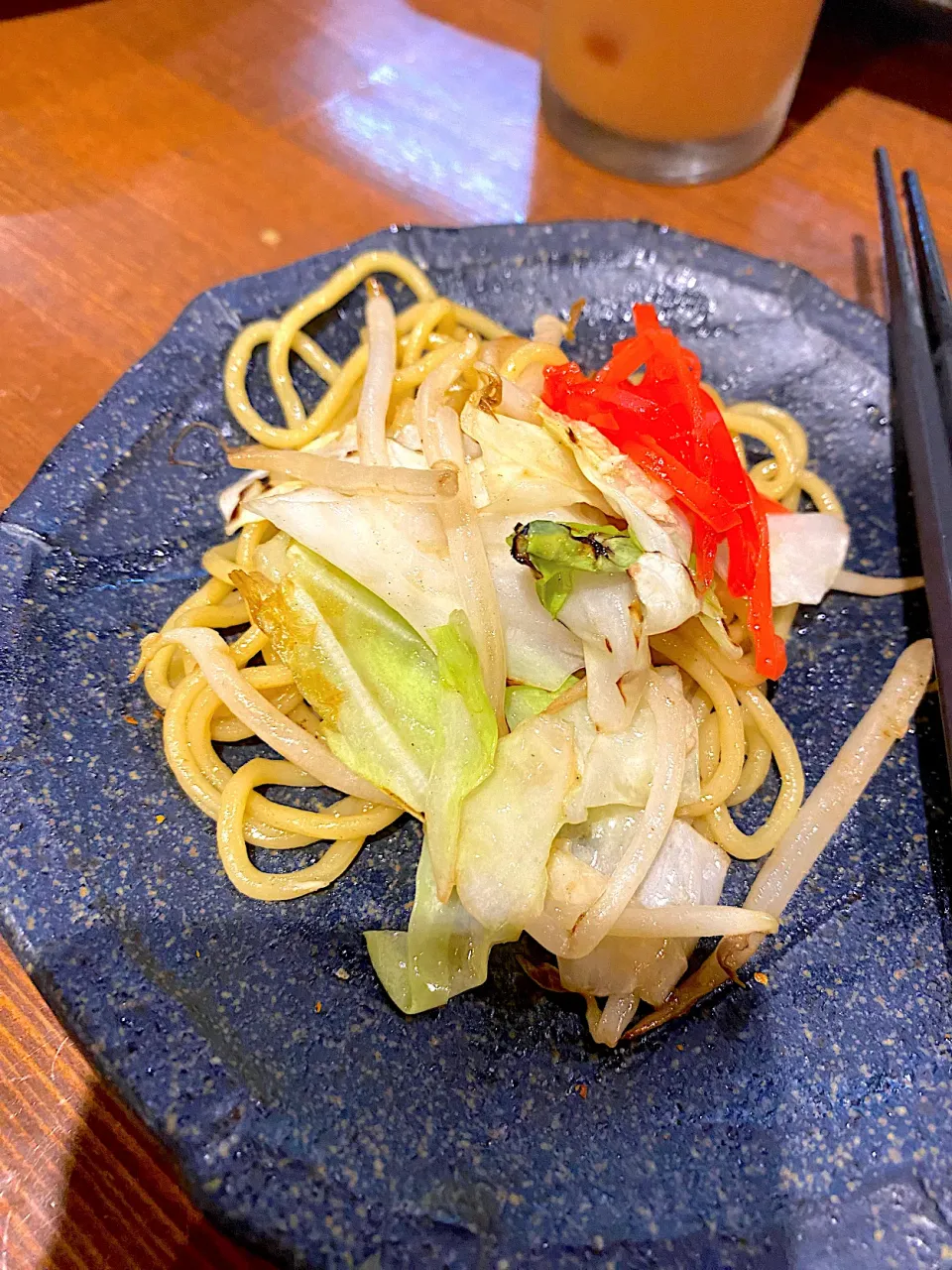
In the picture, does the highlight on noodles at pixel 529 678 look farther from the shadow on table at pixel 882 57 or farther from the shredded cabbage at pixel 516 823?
the shadow on table at pixel 882 57

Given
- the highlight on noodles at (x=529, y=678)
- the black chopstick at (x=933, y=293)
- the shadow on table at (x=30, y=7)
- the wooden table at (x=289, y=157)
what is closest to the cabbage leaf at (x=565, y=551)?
the highlight on noodles at (x=529, y=678)

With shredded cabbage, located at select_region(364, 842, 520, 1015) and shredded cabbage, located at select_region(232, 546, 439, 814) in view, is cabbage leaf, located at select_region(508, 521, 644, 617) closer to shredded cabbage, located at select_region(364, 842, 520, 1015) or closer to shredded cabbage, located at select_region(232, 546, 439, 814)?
→ shredded cabbage, located at select_region(232, 546, 439, 814)

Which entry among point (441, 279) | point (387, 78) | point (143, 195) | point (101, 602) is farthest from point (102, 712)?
point (387, 78)

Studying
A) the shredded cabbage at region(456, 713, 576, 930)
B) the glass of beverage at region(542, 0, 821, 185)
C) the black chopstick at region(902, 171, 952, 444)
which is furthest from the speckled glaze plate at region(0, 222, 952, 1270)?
the glass of beverage at region(542, 0, 821, 185)

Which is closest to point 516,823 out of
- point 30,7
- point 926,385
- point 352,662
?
point 352,662

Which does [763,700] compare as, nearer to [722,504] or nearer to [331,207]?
[722,504]
